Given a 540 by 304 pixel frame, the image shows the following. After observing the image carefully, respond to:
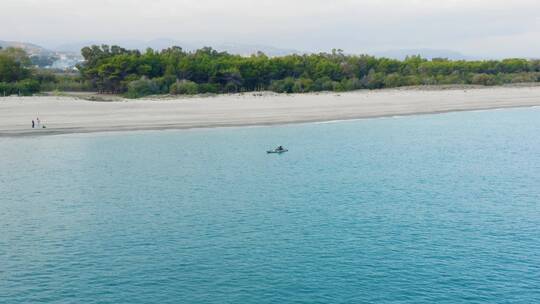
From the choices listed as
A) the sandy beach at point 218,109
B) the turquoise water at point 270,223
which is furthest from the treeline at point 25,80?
the turquoise water at point 270,223

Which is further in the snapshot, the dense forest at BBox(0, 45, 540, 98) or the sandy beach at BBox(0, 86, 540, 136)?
the dense forest at BBox(0, 45, 540, 98)

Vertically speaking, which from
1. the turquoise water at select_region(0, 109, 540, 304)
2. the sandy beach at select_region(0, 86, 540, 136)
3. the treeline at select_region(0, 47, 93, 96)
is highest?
the treeline at select_region(0, 47, 93, 96)

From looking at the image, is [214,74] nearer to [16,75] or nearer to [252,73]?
[252,73]

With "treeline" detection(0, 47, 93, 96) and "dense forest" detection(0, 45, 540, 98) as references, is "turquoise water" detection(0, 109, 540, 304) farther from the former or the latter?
A: "dense forest" detection(0, 45, 540, 98)

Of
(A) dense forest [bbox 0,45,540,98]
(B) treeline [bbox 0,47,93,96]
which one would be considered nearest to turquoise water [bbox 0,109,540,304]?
(B) treeline [bbox 0,47,93,96]

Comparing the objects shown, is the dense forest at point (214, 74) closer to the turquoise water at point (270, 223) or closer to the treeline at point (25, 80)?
the treeline at point (25, 80)
